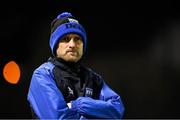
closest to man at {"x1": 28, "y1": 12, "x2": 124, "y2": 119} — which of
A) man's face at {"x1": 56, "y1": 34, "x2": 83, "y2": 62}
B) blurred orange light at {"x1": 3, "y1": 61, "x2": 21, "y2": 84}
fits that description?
man's face at {"x1": 56, "y1": 34, "x2": 83, "y2": 62}

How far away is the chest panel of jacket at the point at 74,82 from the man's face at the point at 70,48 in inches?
1.5

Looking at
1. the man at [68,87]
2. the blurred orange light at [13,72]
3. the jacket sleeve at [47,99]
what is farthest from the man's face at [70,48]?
the blurred orange light at [13,72]

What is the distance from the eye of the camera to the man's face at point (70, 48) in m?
1.87

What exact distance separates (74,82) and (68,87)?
48 mm

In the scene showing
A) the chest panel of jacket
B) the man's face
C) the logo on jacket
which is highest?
the man's face

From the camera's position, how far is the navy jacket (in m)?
1.71

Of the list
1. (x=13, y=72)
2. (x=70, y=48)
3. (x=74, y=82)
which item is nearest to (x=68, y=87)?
(x=74, y=82)

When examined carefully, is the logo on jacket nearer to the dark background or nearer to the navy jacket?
the navy jacket

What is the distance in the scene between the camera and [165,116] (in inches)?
128

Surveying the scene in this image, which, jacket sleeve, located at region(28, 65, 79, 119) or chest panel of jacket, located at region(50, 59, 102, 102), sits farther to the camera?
chest panel of jacket, located at region(50, 59, 102, 102)

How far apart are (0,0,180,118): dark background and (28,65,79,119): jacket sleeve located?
4.55 feet

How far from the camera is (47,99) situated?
1.73 metres

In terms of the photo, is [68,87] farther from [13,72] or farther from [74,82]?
[13,72]

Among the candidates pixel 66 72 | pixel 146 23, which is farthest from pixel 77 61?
pixel 146 23
